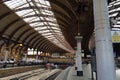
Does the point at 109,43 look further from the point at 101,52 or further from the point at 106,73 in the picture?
the point at 106,73

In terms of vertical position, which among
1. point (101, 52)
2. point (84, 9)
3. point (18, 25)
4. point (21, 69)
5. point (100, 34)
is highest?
point (18, 25)

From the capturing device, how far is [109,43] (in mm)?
6242

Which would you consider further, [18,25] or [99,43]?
[18,25]

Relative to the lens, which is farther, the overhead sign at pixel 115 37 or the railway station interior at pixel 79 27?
the overhead sign at pixel 115 37

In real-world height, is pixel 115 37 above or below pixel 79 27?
below

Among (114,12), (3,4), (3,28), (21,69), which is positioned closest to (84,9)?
(114,12)

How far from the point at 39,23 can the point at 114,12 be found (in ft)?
81.9

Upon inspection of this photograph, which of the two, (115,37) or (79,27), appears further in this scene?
(79,27)

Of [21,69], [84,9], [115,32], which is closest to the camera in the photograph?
[115,32]

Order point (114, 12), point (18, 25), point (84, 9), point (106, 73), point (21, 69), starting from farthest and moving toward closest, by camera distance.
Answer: point (18, 25) < point (21, 69) < point (114, 12) < point (84, 9) < point (106, 73)

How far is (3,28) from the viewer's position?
44375 millimetres

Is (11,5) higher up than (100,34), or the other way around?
(11,5)

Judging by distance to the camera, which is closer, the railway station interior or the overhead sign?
the railway station interior

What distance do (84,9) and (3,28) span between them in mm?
29176
